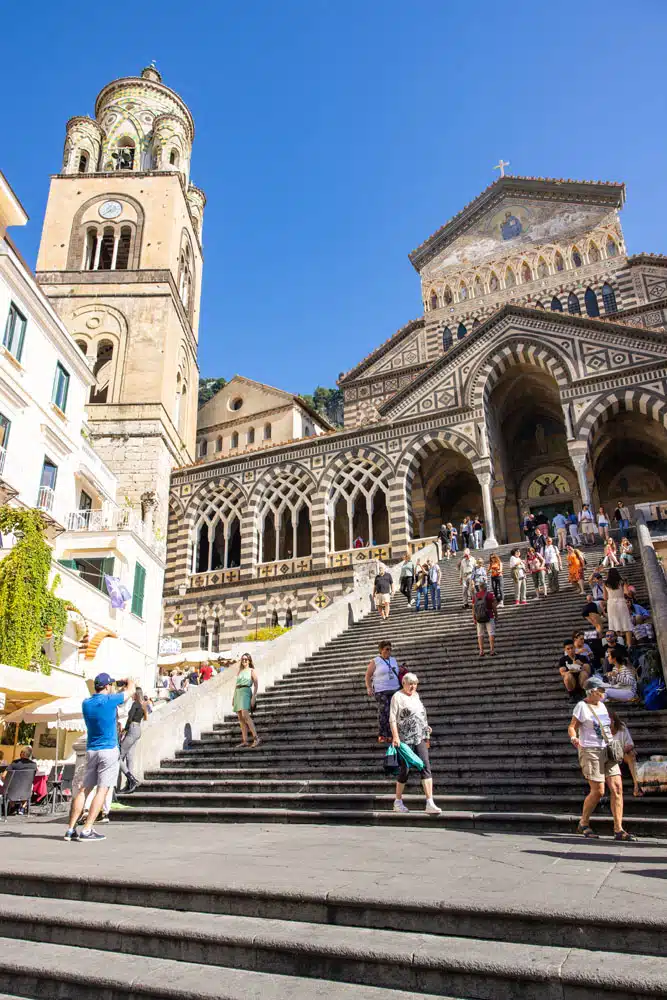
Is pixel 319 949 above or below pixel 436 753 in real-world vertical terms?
below

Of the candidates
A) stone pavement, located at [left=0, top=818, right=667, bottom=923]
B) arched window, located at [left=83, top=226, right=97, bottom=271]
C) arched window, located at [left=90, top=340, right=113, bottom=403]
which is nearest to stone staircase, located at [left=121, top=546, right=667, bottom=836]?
stone pavement, located at [left=0, top=818, right=667, bottom=923]

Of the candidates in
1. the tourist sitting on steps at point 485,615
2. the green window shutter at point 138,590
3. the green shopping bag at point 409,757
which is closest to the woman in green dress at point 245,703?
the green shopping bag at point 409,757

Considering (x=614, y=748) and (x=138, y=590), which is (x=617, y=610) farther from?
(x=138, y=590)

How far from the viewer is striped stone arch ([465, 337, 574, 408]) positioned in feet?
86.8

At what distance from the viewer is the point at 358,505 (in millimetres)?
30203

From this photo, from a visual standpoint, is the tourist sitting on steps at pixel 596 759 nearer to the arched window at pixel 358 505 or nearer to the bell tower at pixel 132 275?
the arched window at pixel 358 505

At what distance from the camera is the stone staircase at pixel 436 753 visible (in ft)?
25.0

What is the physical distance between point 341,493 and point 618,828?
908 inches

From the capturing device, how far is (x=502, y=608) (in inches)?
616

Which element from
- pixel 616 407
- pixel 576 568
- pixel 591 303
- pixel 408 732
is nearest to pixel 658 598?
pixel 408 732

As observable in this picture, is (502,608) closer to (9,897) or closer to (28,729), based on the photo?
(28,729)

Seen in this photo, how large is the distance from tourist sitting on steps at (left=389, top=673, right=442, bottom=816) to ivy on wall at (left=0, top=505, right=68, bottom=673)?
10649 mm

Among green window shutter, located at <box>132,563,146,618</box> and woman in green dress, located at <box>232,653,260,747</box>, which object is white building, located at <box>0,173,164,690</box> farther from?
woman in green dress, located at <box>232,653,260,747</box>

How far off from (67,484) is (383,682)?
1600cm
